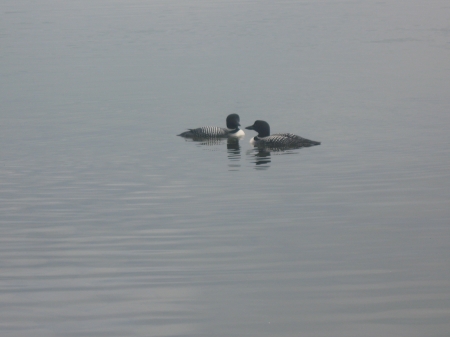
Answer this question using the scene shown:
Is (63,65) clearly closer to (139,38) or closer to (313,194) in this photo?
(139,38)

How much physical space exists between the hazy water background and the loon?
61 cm

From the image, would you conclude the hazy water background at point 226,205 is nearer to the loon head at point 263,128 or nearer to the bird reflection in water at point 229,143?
the bird reflection in water at point 229,143

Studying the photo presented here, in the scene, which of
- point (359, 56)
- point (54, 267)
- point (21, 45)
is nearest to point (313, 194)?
point (54, 267)

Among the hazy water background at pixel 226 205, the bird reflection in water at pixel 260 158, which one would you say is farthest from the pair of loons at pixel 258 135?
the hazy water background at pixel 226 205

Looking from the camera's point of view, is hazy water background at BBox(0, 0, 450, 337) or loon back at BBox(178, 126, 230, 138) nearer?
hazy water background at BBox(0, 0, 450, 337)

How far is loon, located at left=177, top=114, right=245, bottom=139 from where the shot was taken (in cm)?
2095

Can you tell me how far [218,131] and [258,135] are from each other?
118 cm

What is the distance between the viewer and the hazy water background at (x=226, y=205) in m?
8.76

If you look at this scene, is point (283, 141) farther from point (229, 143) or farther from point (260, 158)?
point (229, 143)

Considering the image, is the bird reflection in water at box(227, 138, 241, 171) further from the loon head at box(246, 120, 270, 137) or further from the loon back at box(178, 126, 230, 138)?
the loon head at box(246, 120, 270, 137)

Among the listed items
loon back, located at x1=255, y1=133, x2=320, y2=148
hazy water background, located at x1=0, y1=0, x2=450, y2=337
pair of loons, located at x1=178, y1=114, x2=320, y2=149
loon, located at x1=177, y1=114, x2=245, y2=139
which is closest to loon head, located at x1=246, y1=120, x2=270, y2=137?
pair of loons, located at x1=178, y1=114, x2=320, y2=149

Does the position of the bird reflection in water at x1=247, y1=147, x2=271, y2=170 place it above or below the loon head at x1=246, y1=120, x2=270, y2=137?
below

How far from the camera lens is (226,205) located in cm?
1358

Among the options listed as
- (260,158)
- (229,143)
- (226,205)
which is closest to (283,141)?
(260,158)
